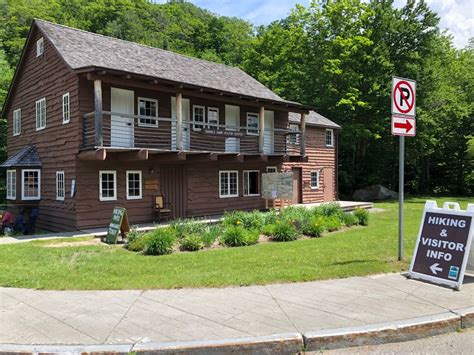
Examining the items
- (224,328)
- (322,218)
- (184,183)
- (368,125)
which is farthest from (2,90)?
(224,328)

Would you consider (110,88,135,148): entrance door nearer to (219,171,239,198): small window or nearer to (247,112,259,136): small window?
(219,171,239,198): small window

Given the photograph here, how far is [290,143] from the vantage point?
23516mm

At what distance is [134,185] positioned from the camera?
1673cm

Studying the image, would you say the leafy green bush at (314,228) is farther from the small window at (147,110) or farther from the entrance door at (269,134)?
the entrance door at (269,134)

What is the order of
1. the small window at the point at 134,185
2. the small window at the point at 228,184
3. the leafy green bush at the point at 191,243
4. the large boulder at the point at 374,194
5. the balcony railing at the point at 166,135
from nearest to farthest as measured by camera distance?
the leafy green bush at the point at 191,243 → the balcony railing at the point at 166,135 → the small window at the point at 134,185 → the small window at the point at 228,184 → the large boulder at the point at 374,194

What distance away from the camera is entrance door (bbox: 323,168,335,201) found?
28077 mm

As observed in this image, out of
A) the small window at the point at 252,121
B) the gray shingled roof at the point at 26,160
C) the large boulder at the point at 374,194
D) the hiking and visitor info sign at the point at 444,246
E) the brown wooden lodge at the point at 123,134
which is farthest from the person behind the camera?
the large boulder at the point at 374,194

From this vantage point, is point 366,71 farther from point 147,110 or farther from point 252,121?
point 147,110

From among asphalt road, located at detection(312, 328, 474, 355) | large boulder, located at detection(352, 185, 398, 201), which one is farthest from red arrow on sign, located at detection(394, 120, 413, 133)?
large boulder, located at detection(352, 185, 398, 201)

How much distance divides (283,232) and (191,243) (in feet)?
10.3

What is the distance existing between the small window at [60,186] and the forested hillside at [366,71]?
15.6 metres

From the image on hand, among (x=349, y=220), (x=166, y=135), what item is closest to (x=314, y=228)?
(x=349, y=220)

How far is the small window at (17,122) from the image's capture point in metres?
21.0

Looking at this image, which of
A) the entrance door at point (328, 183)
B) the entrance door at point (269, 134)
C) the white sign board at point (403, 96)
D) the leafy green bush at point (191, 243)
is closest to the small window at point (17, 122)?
the entrance door at point (269, 134)
